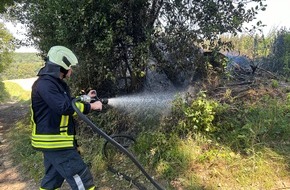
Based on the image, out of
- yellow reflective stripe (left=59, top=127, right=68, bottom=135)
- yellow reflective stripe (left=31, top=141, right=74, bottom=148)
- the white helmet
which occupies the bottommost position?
yellow reflective stripe (left=31, top=141, right=74, bottom=148)

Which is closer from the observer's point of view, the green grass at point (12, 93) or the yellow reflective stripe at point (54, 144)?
the yellow reflective stripe at point (54, 144)

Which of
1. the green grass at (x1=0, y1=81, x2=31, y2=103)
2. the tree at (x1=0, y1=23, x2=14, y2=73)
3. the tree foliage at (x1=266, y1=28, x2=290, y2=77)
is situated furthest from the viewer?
the green grass at (x1=0, y1=81, x2=31, y2=103)

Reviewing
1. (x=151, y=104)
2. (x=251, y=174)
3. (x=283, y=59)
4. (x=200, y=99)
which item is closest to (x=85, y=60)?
(x=151, y=104)

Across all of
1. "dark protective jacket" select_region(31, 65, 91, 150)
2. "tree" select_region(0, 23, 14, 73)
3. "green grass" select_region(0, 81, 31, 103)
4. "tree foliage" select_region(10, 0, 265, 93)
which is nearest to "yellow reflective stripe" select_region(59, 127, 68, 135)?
"dark protective jacket" select_region(31, 65, 91, 150)

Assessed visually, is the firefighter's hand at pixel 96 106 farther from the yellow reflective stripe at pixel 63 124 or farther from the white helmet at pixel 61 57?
the white helmet at pixel 61 57

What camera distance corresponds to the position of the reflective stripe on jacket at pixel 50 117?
118 inches

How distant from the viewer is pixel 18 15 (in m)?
9.88

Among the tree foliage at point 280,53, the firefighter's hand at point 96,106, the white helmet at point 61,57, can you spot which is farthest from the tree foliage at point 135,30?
the tree foliage at point 280,53

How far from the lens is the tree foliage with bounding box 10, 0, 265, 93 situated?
4664mm

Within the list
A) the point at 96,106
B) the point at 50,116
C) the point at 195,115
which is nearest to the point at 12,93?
the point at 195,115

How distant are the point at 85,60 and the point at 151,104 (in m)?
1.40

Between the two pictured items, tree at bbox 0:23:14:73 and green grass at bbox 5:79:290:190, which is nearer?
green grass at bbox 5:79:290:190

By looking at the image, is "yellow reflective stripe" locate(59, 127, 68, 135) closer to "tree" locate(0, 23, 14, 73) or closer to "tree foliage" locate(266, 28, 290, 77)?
"tree foliage" locate(266, 28, 290, 77)

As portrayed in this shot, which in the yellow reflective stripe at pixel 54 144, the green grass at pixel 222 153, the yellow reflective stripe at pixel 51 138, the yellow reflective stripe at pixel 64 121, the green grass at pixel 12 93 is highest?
the yellow reflective stripe at pixel 64 121
